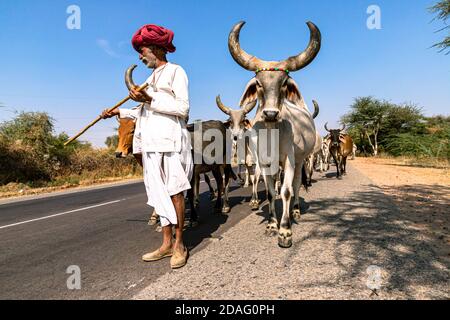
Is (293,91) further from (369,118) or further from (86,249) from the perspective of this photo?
(369,118)

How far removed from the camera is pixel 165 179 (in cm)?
333

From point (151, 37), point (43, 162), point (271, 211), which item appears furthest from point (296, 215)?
point (43, 162)

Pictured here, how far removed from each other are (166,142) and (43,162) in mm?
16396

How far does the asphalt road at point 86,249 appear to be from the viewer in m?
2.88

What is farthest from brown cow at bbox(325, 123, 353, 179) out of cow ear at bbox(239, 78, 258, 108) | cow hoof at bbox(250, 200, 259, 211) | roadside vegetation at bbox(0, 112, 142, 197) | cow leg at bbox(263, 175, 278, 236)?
roadside vegetation at bbox(0, 112, 142, 197)

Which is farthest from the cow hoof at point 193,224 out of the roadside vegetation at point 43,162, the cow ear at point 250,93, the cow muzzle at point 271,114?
the roadside vegetation at point 43,162

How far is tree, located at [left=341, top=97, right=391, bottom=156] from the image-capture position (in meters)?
37.7

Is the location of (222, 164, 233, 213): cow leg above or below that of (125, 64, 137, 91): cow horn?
below

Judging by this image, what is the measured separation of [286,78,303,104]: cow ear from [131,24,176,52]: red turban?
67.7 inches

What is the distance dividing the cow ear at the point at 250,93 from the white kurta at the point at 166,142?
1146 millimetres

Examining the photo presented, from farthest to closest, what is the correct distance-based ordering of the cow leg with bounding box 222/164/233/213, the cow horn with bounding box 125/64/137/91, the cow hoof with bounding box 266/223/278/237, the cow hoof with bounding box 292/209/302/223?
1. the cow leg with bounding box 222/164/233/213
2. the cow hoof with bounding box 292/209/302/223
3. the cow hoof with bounding box 266/223/278/237
4. the cow horn with bounding box 125/64/137/91

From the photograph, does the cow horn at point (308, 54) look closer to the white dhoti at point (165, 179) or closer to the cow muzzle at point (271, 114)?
the cow muzzle at point (271, 114)

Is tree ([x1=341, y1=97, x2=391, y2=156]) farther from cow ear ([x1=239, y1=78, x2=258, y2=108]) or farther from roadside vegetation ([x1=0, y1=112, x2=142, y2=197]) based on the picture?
cow ear ([x1=239, y1=78, x2=258, y2=108])

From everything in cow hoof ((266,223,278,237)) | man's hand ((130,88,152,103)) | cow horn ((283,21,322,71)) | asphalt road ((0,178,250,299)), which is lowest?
asphalt road ((0,178,250,299))
